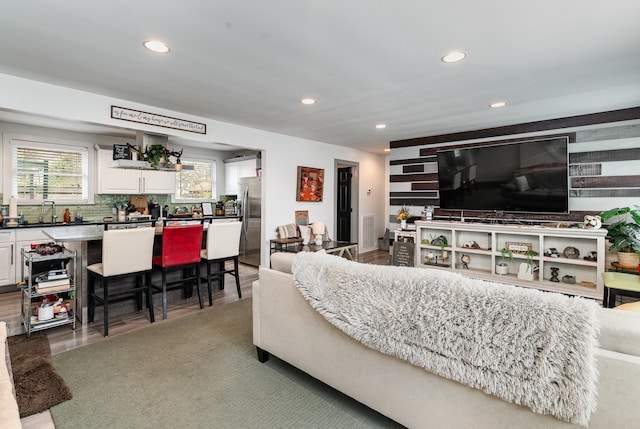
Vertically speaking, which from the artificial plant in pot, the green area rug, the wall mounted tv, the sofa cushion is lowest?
the green area rug

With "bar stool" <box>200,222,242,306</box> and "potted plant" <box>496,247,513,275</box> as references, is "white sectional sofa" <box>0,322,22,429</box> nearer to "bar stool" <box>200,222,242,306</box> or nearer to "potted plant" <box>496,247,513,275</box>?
"bar stool" <box>200,222,242,306</box>

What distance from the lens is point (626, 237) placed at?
138 inches

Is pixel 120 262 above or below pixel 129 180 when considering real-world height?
below

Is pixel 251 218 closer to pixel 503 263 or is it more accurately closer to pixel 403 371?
pixel 503 263

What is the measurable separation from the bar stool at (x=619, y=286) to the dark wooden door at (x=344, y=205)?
15.7 feet

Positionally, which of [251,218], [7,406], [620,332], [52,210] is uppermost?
[52,210]

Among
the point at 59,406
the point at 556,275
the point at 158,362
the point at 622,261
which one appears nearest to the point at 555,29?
the point at 622,261

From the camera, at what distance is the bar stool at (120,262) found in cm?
283

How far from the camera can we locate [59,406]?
1.86 meters

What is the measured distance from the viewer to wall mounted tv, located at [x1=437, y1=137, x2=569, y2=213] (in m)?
4.21

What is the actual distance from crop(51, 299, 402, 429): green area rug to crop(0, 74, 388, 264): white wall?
238cm

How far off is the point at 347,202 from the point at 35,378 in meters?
5.92

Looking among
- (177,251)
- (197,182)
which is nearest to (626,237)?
(177,251)

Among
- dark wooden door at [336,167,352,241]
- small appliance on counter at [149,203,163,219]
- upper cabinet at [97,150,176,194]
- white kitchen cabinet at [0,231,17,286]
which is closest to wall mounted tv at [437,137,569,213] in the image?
dark wooden door at [336,167,352,241]
